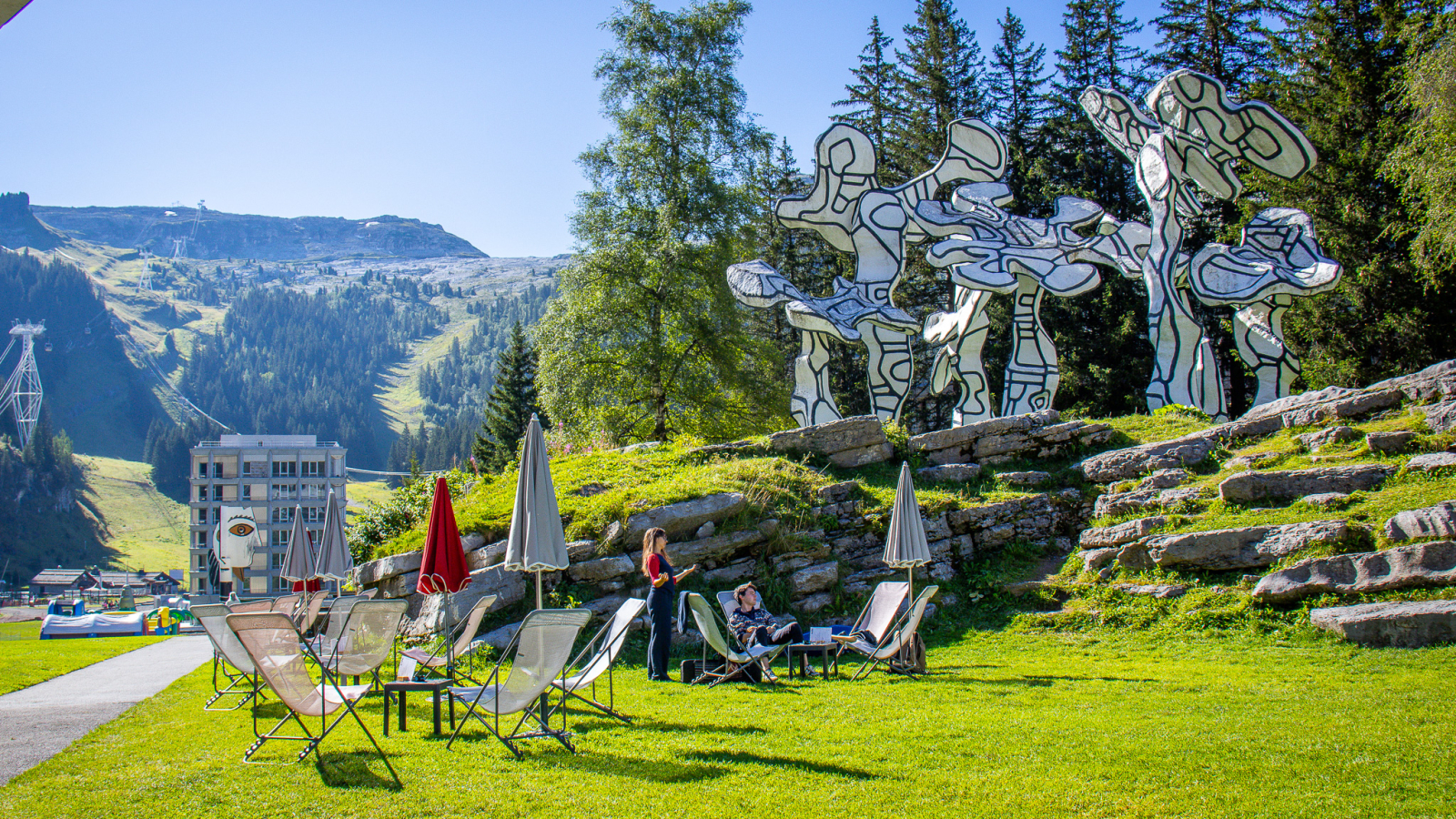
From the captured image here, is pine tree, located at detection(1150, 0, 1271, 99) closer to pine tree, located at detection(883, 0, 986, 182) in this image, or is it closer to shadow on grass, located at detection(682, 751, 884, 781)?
pine tree, located at detection(883, 0, 986, 182)

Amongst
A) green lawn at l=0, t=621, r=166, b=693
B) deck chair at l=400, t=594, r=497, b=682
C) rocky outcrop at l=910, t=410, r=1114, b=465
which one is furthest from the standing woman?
rocky outcrop at l=910, t=410, r=1114, b=465

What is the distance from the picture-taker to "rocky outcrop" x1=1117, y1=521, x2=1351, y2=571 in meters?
10.1

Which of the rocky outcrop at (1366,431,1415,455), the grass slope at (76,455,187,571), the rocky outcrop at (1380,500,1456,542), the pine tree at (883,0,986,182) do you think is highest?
the pine tree at (883,0,986,182)

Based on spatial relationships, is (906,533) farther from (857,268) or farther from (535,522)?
(857,268)

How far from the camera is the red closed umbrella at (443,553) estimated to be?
28.2ft

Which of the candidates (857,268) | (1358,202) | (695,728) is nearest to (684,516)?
(695,728)

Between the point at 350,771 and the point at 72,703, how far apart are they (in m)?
4.87

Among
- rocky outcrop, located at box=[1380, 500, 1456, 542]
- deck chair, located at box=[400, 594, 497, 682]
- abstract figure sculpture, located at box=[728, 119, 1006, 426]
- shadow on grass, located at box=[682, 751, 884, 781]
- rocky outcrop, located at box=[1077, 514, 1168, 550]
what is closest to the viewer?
shadow on grass, located at box=[682, 751, 884, 781]

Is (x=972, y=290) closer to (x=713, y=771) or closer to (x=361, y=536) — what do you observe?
(x=361, y=536)

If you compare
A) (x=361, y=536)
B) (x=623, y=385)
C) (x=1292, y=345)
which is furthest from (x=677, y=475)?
(x=1292, y=345)

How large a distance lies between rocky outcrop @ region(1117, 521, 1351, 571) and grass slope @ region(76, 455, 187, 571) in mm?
Answer: 117673

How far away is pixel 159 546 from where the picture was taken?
114 metres

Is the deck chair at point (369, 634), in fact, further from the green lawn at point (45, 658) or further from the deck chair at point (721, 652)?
the green lawn at point (45, 658)

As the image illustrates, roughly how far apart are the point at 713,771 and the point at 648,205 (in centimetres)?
2145
